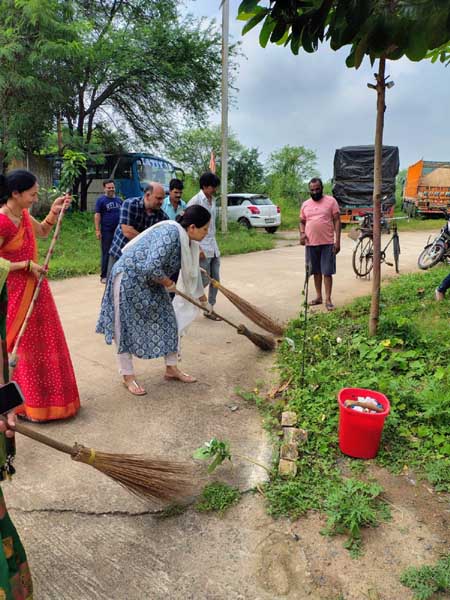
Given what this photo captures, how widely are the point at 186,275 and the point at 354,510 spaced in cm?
207

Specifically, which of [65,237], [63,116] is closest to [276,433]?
[65,237]

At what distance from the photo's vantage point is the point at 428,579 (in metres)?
1.92

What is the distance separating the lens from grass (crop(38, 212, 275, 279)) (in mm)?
8477

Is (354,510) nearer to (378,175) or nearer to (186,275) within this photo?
(186,275)

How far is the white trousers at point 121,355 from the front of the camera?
3.41 meters

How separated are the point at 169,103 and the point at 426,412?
516 inches

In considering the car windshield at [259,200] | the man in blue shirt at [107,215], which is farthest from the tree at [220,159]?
the man in blue shirt at [107,215]

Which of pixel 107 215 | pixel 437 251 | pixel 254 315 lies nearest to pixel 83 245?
pixel 107 215

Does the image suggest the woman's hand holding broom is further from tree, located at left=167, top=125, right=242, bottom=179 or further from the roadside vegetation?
tree, located at left=167, top=125, right=242, bottom=179

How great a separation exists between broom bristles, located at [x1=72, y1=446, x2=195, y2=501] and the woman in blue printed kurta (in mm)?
1223

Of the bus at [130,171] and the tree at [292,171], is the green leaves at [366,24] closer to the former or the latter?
the bus at [130,171]

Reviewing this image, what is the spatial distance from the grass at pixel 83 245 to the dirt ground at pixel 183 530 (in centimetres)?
520

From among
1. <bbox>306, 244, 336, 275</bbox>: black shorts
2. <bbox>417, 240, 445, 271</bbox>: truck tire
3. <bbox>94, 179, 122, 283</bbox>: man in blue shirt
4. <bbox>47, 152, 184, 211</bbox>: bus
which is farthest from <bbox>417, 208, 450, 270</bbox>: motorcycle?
<bbox>47, 152, 184, 211</bbox>: bus

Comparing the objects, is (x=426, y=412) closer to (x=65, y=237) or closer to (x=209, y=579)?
(x=209, y=579)
